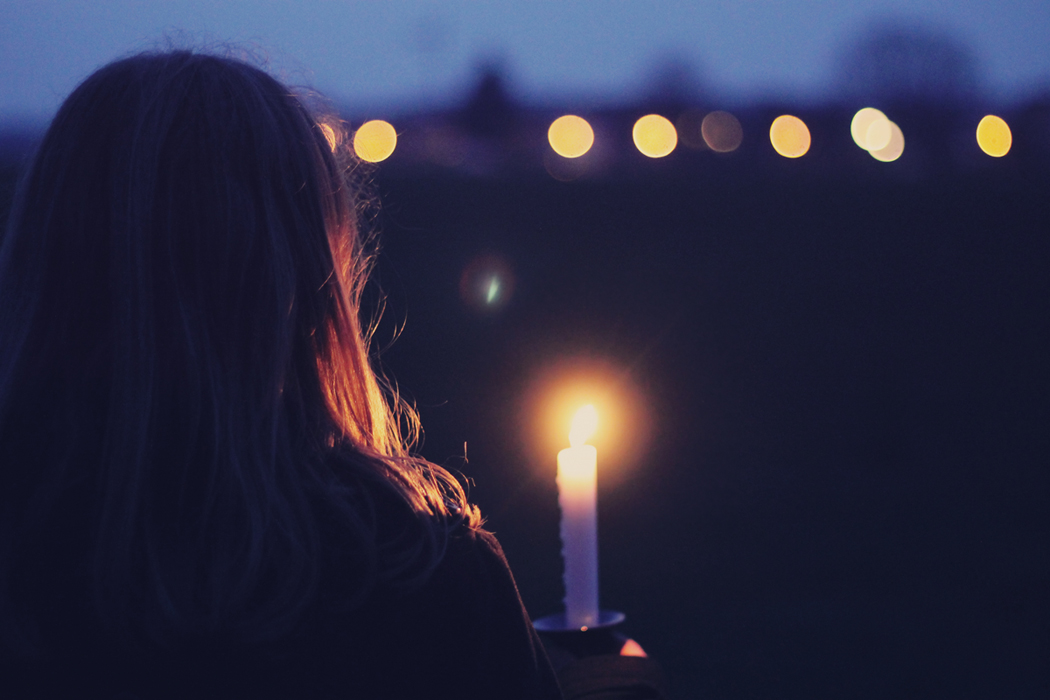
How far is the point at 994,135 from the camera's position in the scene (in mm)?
9359

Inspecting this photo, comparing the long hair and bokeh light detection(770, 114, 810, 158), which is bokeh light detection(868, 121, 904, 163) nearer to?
bokeh light detection(770, 114, 810, 158)

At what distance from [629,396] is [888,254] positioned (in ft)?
6.06

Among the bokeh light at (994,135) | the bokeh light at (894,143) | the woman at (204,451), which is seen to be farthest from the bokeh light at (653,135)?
the woman at (204,451)

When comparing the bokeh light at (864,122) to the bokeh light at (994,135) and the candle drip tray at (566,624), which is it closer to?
the bokeh light at (994,135)

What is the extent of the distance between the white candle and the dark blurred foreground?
2825 mm

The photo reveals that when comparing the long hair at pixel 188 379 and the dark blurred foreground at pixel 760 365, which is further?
the dark blurred foreground at pixel 760 365

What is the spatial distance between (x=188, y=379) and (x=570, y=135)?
10.0 meters

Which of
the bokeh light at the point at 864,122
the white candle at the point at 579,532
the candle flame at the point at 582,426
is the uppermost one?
the bokeh light at the point at 864,122

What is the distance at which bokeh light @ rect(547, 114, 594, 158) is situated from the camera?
10.2 metres

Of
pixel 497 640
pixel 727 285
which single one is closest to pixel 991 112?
pixel 727 285

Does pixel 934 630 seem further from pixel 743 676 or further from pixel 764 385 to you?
pixel 764 385

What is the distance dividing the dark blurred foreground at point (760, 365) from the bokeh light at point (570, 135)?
4550mm

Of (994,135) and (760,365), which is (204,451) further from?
(994,135)

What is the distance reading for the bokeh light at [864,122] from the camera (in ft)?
35.7
